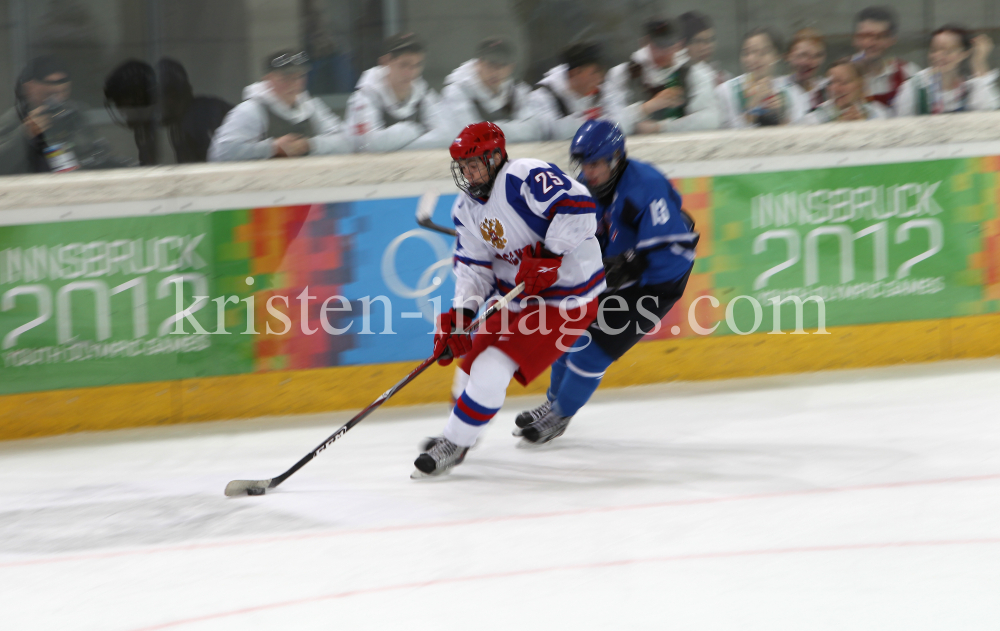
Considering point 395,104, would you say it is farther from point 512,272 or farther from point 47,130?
point 47,130

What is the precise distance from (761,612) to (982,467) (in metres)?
1.36

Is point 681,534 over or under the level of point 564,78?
under

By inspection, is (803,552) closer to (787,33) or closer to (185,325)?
(185,325)

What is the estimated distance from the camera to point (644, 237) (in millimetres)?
3303

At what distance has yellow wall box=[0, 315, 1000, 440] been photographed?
12.5ft

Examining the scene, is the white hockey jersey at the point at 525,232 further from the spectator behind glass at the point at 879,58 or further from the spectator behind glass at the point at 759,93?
the spectator behind glass at the point at 879,58

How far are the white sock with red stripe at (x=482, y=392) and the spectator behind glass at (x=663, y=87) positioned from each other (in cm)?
173

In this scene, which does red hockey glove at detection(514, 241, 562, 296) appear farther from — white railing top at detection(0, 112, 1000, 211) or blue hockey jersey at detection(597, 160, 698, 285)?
white railing top at detection(0, 112, 1000, 211)

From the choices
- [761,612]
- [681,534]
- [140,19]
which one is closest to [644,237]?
[681,534]

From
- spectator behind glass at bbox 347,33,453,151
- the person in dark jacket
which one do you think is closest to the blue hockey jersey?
spectator behind glass at bbox 347,33,453,151

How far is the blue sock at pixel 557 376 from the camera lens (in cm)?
355

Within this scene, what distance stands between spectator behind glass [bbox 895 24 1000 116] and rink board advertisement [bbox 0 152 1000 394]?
332mm

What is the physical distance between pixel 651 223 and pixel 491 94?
123 cm

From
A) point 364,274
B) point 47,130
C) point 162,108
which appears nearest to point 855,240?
point 364,274
